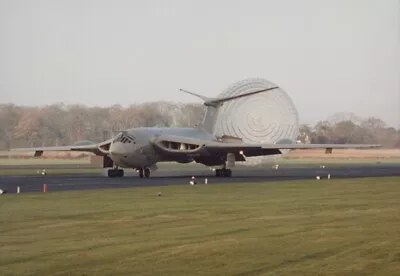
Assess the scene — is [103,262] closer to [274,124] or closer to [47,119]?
[274,124]

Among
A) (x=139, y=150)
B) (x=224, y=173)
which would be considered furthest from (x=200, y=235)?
(x=224, y=173)

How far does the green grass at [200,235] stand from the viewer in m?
14.9

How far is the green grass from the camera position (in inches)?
588

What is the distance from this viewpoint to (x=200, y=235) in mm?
19375

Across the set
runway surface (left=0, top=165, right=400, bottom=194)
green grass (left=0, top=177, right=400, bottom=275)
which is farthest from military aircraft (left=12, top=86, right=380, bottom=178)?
green grass (left=0, top=177, right=400, bottom=275)

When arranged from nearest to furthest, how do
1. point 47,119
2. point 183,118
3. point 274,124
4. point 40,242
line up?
1. point 40,242
2. point 274,124
3. point 47,119
4. point 183,118

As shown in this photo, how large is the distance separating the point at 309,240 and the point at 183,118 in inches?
4340

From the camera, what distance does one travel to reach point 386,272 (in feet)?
46.7

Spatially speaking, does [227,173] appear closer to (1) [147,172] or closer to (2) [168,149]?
(2) [168,149]

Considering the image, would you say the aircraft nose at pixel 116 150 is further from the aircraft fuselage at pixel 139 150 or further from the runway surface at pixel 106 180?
the runway surface at pixel 106 180

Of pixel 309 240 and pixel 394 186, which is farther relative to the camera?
pixel 394 186

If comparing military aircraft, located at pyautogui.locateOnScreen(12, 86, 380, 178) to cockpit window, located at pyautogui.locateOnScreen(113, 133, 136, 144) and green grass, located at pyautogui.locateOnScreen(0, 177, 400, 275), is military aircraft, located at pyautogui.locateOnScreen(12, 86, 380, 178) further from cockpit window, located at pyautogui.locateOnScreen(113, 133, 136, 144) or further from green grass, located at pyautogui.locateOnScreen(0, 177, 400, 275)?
green grass, located at pyautogui.locateOnScreen(0, 177, 400, 275)

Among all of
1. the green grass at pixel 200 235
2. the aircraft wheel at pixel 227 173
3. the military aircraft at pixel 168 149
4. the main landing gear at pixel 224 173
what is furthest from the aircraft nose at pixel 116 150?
the green grass at pixel 200 235

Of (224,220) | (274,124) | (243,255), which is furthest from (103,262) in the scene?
(274,124)
